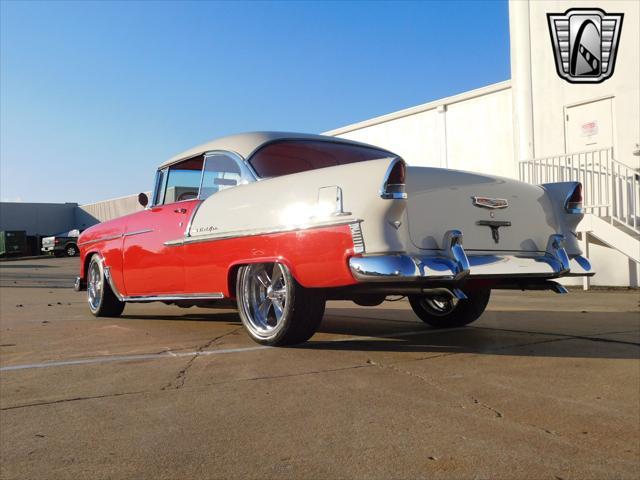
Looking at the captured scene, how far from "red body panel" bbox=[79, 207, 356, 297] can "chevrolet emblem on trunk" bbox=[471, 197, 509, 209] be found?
1024mm

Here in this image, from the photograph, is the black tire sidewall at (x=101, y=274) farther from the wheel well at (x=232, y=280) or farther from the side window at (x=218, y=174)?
the wheel well at (x=232, y=280)

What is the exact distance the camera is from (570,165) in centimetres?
1066

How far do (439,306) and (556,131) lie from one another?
7873mm

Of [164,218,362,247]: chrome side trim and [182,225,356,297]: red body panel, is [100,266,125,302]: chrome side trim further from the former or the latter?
[182,225,356,297]: red body panel

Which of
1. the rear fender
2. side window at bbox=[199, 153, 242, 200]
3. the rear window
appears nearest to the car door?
side window at bbox=[199, 153, 242, 200]

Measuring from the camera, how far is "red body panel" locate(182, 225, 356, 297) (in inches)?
150

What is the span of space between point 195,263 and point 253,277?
634 millimetres

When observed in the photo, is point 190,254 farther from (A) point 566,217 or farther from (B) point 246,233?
(A) point 566,217

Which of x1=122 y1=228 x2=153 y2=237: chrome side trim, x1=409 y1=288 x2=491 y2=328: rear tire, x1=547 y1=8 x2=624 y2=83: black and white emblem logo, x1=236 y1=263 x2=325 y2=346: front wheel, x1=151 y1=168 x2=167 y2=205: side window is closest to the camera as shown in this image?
x1=236 y1=263 x2=325 y2=346: front wheel

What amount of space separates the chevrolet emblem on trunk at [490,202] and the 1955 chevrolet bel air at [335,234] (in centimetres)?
1

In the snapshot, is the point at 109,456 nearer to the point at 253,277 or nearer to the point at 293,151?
the point at 253,277

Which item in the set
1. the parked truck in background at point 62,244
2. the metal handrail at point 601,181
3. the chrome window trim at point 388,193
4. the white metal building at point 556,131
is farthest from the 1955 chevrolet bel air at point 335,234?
the parked truck in background at point 62,244

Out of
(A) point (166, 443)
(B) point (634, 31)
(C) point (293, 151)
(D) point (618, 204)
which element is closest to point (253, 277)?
(C) point (293, 151)

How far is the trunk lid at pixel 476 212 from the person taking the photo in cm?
392
